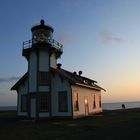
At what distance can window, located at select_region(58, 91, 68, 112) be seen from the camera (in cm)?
2834

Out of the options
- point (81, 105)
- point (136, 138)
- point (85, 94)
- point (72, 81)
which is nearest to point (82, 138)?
point (136, 138)

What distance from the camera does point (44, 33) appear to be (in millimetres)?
29406

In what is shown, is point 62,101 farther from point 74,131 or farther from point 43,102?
point 74,131

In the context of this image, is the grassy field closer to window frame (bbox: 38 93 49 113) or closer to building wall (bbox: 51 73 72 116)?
window frame (bbox: 38 93 49 113)

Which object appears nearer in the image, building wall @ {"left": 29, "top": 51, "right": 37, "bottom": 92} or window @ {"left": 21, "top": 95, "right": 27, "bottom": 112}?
building wall @ {"left": 29, "top": 51, "right": 37, "bottom": 92}

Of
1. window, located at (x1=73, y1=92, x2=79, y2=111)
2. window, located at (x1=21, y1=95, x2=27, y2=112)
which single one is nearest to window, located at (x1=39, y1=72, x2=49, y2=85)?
window, located at (x1=73, y1=92, x2=79, y2=111)

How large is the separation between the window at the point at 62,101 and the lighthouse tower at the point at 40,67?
1224 mm

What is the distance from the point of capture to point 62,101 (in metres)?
28.7

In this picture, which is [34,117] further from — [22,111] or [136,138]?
[136,138]

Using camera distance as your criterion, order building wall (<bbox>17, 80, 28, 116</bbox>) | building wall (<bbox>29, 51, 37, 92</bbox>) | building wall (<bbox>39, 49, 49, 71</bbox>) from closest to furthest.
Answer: building wall (<bbox>29, 51, 37, 92</bbox>)
building wall (<bbox>39, 49, 49, 71</bbox>)
building wall (<bbox>17, 80, 28, 116</bbox>)

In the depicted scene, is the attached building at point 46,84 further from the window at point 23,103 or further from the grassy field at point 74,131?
the grassy field at point 74,131

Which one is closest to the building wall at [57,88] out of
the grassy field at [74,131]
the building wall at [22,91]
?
the building wall at [22,91]

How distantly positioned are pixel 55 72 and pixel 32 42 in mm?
4722

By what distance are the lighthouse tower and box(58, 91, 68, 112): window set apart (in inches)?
48.2
